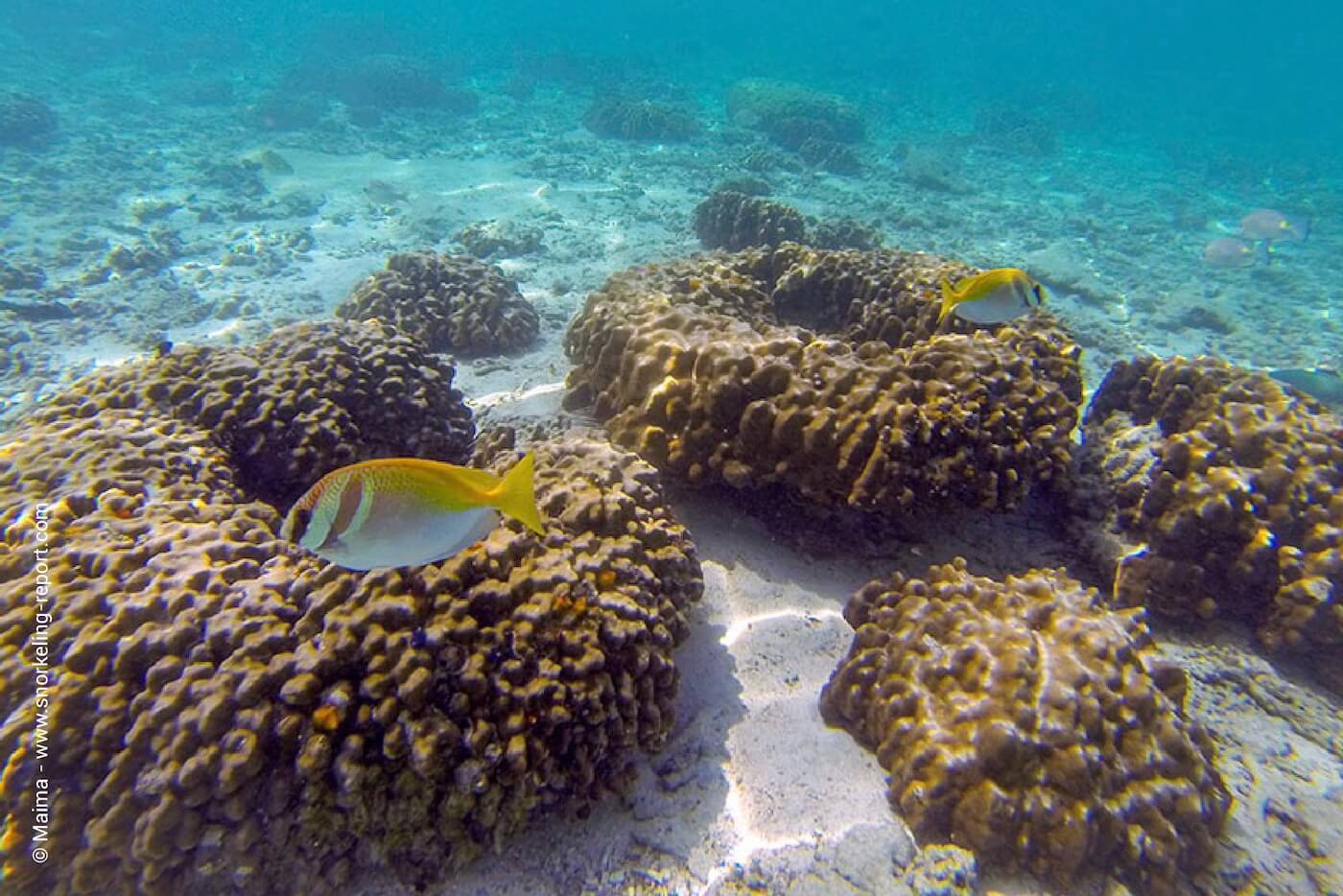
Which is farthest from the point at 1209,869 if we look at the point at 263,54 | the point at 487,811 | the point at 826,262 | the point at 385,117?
the point at 263,54

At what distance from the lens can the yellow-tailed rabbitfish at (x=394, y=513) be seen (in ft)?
6.44

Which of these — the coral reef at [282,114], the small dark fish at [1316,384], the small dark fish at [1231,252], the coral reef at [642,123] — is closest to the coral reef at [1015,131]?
the coral reef at [642,123]

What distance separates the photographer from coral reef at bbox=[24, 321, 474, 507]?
163 inches

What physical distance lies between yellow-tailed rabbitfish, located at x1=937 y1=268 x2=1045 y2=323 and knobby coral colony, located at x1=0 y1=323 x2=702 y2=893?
8.36ft

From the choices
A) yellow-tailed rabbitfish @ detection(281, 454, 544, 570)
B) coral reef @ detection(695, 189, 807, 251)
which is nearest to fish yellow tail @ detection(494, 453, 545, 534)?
yellow-tailed rabbitfish @ detection(281, 454, 544, 570)

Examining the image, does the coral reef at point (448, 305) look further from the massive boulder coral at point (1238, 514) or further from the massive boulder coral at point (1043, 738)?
the massive boulder coral at point (1238, 514)

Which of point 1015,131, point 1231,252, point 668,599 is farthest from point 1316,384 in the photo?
point 1015,131

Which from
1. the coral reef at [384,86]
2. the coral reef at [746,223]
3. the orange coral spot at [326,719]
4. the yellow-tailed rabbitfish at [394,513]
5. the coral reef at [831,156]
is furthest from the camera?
the coral reef at [384,86]

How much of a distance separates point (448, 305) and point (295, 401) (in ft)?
12.6

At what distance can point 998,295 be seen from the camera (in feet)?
13.6

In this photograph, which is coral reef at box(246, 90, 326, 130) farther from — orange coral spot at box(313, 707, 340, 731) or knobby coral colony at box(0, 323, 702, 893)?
orange coral spot at box(313, 707, 340, 731)

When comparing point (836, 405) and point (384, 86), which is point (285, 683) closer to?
point (836, 405)

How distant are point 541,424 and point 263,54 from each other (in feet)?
125

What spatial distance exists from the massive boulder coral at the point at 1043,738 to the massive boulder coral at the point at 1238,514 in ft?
3.26
